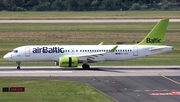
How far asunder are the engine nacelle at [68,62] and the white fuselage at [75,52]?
1.33 metres

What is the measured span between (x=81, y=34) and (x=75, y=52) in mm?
33605

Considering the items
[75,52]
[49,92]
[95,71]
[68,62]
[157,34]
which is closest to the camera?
[49,92]

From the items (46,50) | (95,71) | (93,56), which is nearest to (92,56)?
(93,56)

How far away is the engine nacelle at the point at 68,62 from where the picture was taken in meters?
53.5

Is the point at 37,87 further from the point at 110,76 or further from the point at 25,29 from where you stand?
the point at 25,29

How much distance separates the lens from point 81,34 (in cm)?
8881

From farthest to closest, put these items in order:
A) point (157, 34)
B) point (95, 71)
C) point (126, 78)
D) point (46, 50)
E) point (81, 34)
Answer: point (81, 34) → point (157, 34) → point (46, 50) → point (95, 71) → point (126, 78)

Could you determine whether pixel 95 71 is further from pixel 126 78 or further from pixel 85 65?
pixel 126 78

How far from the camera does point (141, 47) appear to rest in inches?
2194

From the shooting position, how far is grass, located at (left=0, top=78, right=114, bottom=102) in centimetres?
3703

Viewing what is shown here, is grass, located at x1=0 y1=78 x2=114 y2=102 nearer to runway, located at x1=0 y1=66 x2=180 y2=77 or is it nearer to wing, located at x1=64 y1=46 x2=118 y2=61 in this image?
runway, located at x1=0 y1=66 x2=180 y2=77

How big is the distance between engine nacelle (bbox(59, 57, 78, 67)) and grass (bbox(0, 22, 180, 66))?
420 inches

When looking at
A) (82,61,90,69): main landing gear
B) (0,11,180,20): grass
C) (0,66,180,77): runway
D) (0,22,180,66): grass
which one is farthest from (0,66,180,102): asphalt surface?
(0,11,180,20): grass

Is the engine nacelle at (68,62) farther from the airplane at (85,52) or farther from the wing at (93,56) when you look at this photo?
the wing at (93,56)
